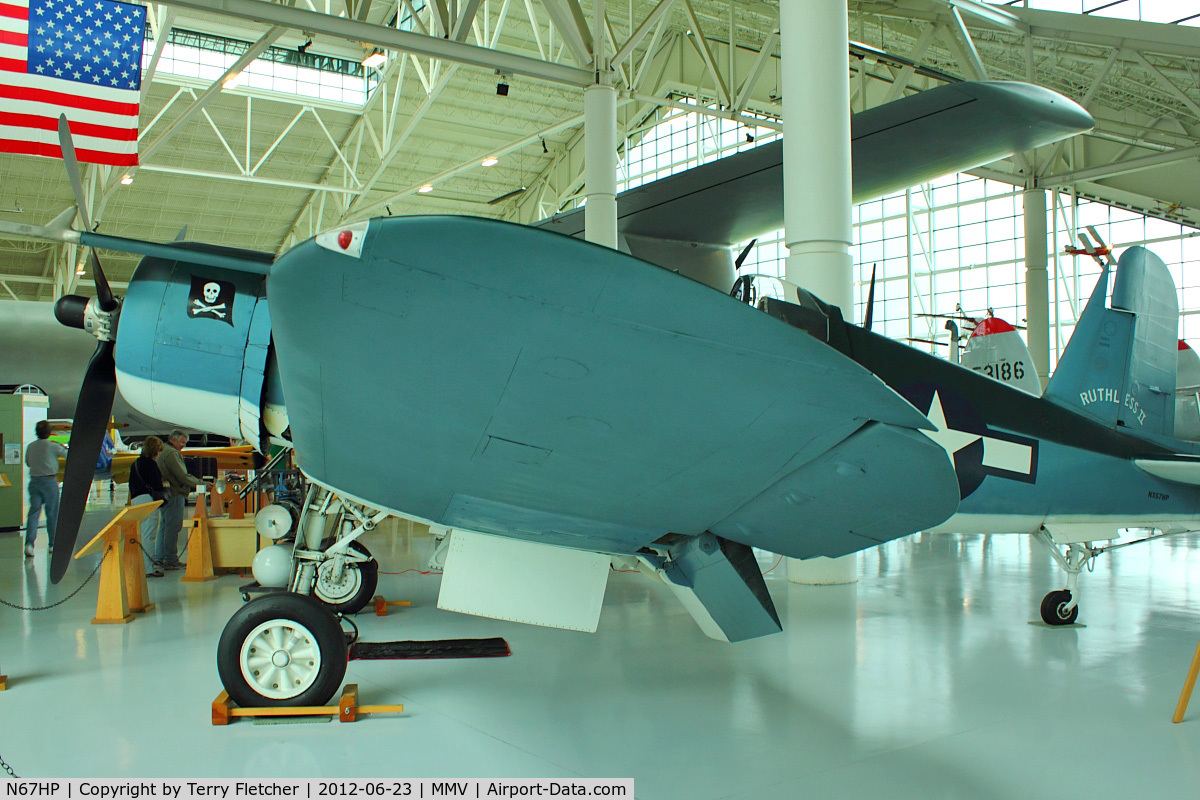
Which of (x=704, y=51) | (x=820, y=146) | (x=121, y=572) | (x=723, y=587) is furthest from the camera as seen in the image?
(x=704, y=51)

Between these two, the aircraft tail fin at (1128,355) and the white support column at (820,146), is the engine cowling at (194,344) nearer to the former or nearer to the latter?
the white support column at (820,146)

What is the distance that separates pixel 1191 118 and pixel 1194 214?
3596 mm

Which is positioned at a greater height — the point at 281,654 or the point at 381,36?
the point at 381,36

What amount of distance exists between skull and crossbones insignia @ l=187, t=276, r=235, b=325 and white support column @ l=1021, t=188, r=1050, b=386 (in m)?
15.5

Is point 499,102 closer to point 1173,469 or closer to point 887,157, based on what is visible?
point 887,157

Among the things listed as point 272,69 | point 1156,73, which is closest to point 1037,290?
point 1156,73

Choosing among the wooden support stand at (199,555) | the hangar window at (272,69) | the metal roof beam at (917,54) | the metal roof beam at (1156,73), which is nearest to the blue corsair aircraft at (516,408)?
the wooden support stand at (199,555)

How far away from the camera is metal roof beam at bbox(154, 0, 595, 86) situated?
906 cm

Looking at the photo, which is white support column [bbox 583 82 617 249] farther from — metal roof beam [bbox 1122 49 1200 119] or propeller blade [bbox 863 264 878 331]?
metal roof beam [bbox 1122 49 1200 119]

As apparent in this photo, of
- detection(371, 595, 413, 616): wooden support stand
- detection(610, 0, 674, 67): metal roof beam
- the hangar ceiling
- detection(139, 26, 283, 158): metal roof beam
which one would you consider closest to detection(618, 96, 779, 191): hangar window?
the hangar ceiling

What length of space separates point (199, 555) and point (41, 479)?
10.4ft

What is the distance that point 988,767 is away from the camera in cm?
283

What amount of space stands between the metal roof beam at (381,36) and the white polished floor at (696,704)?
6.80m

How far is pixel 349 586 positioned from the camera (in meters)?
5.61
